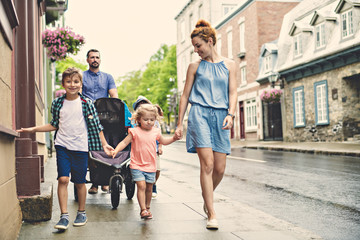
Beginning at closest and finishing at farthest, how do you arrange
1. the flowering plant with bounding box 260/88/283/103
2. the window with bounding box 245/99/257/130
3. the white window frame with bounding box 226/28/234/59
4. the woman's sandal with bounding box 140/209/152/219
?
the woman's sandal with bounding box 140/209/152/219 → the flowering plant with bounding box 260/88/283/103 → the window with bounding box 245/99/257/130 → the white window frame with bounding box 226/28/234/59

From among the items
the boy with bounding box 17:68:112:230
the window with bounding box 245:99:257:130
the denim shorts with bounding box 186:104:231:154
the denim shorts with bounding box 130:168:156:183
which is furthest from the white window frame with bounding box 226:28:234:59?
the boy with bounding box 17:68:112:230

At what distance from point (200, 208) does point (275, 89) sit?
70.4 ft

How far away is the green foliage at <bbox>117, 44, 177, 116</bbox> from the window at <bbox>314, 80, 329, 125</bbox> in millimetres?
22268

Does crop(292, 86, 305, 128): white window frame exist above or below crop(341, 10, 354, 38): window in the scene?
below

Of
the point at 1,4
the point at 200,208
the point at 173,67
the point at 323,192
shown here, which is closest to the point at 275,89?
the point at 323,192

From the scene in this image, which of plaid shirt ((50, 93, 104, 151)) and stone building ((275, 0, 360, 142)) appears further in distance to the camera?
stone building ((275, 0, 360, 142))

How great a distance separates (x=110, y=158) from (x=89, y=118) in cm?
114

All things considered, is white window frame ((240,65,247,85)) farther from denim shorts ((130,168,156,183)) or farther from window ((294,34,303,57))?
denim shorts ((130,168,156,183))

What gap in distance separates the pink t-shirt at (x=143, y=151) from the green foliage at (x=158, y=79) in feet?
122

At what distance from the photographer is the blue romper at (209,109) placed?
14.8ft

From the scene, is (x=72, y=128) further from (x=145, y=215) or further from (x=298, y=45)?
(x=298, y=45)

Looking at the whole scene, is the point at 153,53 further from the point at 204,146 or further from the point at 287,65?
the point at 204,146

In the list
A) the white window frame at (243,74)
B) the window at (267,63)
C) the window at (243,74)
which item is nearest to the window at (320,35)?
the window at (267,63)

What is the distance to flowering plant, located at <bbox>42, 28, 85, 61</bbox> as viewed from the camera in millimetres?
11133
